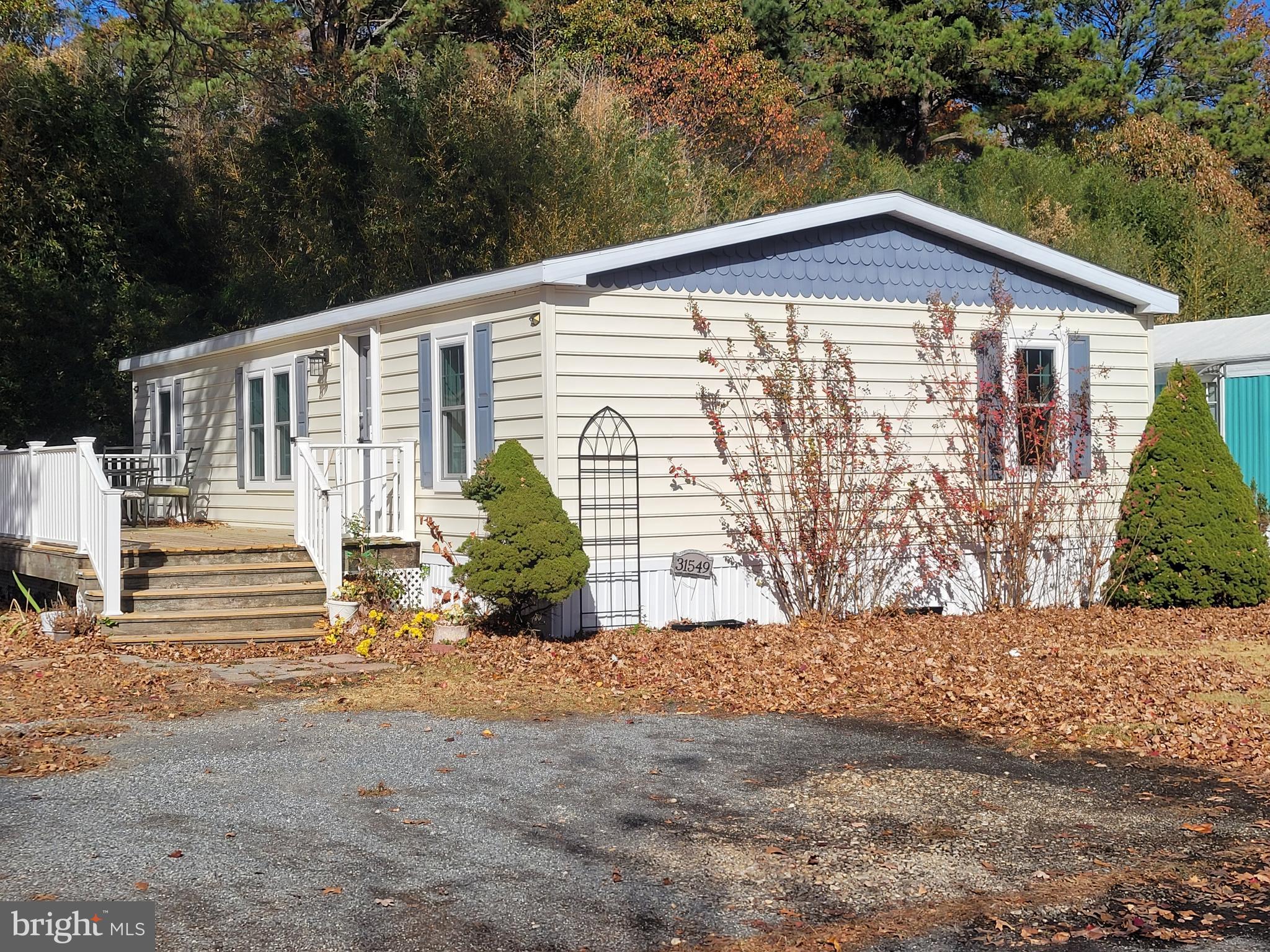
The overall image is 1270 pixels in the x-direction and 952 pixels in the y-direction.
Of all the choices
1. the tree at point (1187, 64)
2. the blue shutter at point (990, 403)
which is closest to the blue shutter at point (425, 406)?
the blue shutter at point (990, 403)

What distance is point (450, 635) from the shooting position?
10.5 meters

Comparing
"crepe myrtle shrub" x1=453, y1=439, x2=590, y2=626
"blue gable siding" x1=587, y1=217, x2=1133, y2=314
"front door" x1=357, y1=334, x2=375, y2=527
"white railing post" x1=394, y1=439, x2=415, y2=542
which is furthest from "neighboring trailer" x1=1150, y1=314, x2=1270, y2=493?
"front door" x1=357, y1=334, x2=375, y2=527

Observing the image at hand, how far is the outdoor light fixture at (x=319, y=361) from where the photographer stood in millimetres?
13930

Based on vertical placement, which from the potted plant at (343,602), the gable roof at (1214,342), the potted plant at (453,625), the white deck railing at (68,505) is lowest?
the potted plant at (453,625)

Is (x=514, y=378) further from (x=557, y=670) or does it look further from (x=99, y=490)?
(x=99, y=490)

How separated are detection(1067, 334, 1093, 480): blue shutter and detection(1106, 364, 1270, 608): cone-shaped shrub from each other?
497 mm

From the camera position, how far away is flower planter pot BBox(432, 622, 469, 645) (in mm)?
10461

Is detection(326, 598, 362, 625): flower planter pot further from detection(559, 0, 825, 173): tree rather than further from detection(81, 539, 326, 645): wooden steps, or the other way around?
detection(559, 0, 825, 173): tree

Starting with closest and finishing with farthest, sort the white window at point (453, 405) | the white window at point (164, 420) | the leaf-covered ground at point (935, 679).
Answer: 1. the leaf-covered ground at point (935, 679)
2. the white window at point (453, 405)
3. the white window at point (164, 420)

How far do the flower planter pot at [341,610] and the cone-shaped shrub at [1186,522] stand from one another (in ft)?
24.8

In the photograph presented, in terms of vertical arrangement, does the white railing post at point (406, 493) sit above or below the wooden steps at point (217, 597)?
above

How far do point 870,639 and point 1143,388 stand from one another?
207 inches

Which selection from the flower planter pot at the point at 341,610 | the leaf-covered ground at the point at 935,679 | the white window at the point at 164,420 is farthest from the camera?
the white window at the point at 164,420

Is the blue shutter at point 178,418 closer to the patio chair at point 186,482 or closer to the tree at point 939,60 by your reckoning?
the patio chair at point 186,482
